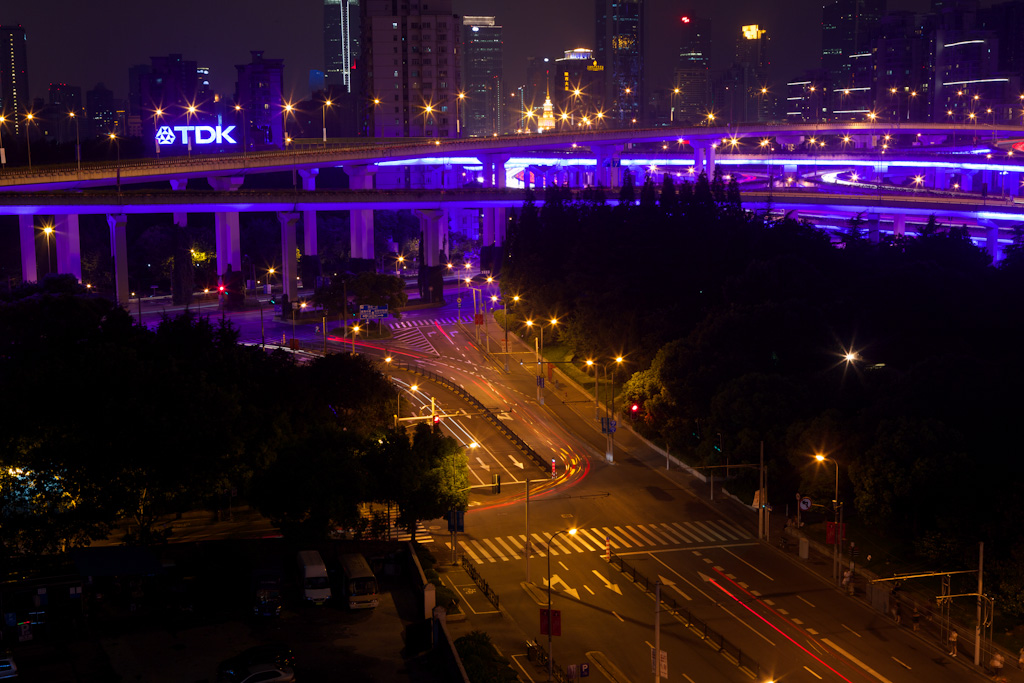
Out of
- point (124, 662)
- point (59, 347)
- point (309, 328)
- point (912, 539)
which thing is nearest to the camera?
point (124, 662)

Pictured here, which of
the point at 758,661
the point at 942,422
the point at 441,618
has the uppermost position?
the point at 942,422

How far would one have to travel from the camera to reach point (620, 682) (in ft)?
122

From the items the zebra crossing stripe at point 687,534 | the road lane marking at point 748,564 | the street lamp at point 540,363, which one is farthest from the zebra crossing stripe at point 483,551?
the street lamp at point 540,363

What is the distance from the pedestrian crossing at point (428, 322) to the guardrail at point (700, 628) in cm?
5771

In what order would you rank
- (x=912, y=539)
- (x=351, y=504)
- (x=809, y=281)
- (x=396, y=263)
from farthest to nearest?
(x=396, y=263)
(x=809, y=281)
(x=912, y=539)
(x=351, y=504)

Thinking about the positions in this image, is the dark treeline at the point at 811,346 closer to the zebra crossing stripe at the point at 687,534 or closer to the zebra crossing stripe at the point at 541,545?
the zebra crossing stripe at the point at 687,534

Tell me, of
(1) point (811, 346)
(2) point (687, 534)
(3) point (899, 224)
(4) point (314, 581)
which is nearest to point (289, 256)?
(1) point (811, 346)

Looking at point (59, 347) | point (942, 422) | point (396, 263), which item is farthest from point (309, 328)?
point (942, 422)

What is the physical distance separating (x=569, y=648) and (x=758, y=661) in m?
6.95

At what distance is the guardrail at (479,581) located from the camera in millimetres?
43553

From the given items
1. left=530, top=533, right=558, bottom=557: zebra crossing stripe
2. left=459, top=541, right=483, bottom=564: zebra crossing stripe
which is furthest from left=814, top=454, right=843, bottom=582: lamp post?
left=459, top=541, right=483, bottom=564: zebra crossing stripe

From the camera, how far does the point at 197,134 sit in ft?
472

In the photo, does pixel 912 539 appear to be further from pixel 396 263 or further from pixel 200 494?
pixel 396 263

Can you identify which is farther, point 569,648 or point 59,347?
point 59,347
